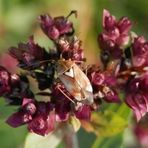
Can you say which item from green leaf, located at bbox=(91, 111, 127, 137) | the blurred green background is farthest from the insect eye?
the blurred green background

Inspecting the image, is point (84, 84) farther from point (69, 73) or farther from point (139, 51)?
point (139, 51)

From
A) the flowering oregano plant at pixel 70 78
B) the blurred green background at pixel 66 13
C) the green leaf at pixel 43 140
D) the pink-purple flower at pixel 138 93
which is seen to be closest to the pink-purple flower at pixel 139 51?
the flowering oregano plant at pixel 70 78

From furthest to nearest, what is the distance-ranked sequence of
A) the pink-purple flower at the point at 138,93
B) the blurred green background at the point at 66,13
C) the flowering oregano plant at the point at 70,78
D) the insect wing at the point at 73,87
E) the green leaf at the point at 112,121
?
the blurred green background at the point at 66,13 → the green leaf at the point at 112,121 → the pink-purple flower at the point at 138,93 → the flowering oregano plant at the point at 70,78 → the insect wing at the point at 73,87

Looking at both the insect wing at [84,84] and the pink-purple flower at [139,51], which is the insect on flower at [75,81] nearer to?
the insect wing at [84,84]

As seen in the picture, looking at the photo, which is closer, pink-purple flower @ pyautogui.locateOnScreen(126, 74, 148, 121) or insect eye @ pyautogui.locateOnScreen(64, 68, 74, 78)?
insect eye @ pyautogui.locateOnScreen(64, 68, 74, 78)

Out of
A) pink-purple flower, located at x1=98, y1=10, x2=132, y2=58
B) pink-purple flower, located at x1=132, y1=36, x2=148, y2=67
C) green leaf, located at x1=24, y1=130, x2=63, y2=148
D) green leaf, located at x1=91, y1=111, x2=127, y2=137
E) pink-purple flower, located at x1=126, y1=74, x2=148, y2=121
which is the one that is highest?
pink-purple flower, located at x1=98, y1=10, x2=132, y2=58

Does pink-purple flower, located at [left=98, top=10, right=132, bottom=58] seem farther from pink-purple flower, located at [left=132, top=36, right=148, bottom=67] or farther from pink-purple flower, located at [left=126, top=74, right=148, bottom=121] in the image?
pink-purple flower, located at [left=126, top=74, right=148, bottom=121]
